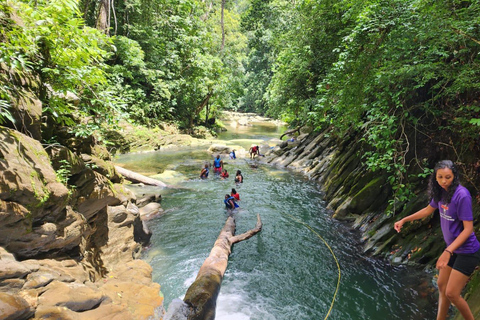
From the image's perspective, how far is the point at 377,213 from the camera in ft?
26.4

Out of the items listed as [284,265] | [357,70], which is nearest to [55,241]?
[284,265]

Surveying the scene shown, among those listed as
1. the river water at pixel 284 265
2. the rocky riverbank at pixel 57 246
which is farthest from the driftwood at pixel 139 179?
the rocky riverbank at pixel 57 246

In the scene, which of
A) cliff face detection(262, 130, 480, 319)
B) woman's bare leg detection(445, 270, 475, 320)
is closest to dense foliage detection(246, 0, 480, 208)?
cliff face detection(262, 130, 480, 319)


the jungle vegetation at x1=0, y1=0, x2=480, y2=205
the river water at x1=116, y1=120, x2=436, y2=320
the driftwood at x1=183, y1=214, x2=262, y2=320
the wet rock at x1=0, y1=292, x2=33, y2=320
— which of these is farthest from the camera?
the river water at x1=116, y1=120, x2=436, y2=320

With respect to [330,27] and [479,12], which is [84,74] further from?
[330,27]

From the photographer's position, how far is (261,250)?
753 centimetres

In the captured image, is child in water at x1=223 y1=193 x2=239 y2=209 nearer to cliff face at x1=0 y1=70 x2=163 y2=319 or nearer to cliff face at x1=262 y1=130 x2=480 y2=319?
cliff face at x1=262 y1=130 x2=480 y2=319

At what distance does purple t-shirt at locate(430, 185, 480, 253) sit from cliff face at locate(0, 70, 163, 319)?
14.4 feet

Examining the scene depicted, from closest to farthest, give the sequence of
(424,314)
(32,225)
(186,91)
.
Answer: (32,225), (424,314), (186,91)

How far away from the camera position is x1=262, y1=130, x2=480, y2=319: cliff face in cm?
590

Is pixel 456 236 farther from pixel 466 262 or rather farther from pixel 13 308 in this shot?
pixel 13 308

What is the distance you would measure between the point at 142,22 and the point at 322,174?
22.6m

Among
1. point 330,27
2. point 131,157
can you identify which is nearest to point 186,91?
point 131,157

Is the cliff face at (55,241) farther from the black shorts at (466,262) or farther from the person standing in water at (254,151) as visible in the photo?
the person standing in water at (254,151)
